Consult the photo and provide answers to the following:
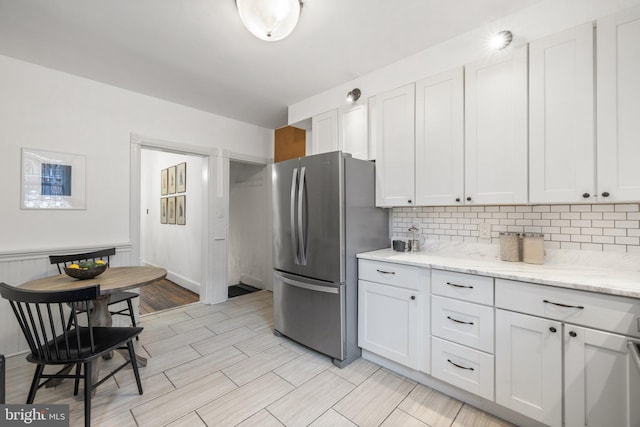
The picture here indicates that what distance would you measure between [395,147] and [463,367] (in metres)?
1.74

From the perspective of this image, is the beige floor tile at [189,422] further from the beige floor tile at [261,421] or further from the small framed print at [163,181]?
the small framed print at [163,181]

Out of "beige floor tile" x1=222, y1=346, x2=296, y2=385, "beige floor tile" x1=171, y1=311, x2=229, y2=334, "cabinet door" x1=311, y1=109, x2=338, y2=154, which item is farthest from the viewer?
"beige floor tile" x1=171, y1=311, x2=229, y2=334

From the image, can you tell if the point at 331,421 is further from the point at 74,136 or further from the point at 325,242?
the point at 74,136

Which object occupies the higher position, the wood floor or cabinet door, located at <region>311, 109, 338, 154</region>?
cabinet door, located at <region>311, 109, 338, 154</region>

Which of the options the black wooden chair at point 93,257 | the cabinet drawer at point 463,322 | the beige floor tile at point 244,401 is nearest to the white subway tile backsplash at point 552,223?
the cabinet drawer at point 463,322

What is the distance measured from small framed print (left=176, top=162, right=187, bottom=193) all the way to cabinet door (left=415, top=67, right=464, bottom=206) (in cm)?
369

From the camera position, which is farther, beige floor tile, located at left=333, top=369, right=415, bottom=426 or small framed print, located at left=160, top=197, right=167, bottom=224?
small framed print, located at left=160, top=197, right=167, bottom=224

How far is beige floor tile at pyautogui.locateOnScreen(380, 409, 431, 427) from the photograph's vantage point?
166 cm

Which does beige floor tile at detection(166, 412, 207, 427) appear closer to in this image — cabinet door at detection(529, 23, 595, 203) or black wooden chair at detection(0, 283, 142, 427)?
black wooden chair at detection(0, 283, 142, 427)

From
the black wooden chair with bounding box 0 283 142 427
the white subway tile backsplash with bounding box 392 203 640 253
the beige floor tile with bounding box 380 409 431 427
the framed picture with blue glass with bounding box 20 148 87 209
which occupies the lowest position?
the beige floor tile with bounding box 380 409 431 427

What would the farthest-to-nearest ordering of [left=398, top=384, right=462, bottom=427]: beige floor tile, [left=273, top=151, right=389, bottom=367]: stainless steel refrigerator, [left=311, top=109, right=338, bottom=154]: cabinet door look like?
[left=311, top=109, right=338, bottom=154]: cabinet door, [left=273, top=151, right=389, bottom=367]: stainless steel refrigerator, [left=398, top=384, right=462, bottom=427]: beige floor tile

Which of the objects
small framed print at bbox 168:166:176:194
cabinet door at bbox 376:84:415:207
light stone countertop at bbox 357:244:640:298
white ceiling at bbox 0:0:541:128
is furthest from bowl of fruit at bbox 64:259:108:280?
small framed print at bbox 168:166:176:194

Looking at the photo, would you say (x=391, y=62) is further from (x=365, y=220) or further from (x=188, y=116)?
(x=188, y=116)

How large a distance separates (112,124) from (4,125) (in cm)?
79
